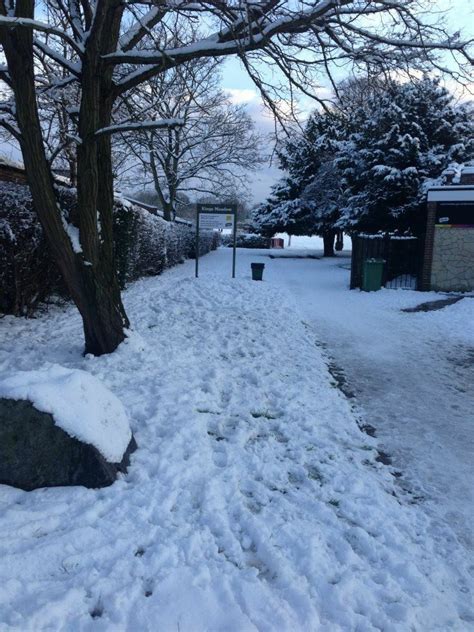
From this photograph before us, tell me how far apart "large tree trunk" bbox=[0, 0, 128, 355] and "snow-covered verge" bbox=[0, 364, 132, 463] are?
7.15ft

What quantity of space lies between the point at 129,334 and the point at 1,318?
2583 millimetres

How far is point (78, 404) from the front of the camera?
3330mm

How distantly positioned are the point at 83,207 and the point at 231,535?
414cm

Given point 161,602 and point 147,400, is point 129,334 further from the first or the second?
point 161,602

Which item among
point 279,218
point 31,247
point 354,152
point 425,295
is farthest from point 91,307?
point 279,218

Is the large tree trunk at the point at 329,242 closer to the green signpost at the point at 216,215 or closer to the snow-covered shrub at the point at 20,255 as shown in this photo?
the green signpost at the point at 216,215

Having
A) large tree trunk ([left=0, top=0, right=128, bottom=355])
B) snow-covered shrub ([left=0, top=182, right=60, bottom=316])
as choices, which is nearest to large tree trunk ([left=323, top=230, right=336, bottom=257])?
snow-covered shrub ([left=0, top=182, right=60, bottom=316])

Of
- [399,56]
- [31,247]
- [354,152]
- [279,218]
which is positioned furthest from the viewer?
[279,218]

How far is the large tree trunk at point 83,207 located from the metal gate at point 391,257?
1042 cm

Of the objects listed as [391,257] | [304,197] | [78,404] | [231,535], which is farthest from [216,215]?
[304,197]

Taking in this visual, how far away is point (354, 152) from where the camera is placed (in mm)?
20531

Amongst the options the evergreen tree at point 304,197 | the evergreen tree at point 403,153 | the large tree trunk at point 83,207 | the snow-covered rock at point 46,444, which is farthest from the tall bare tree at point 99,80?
the evergreen tree at point 304,197

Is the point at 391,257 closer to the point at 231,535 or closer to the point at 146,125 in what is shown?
the point at 146,125

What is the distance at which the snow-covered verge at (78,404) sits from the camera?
10.4ft
